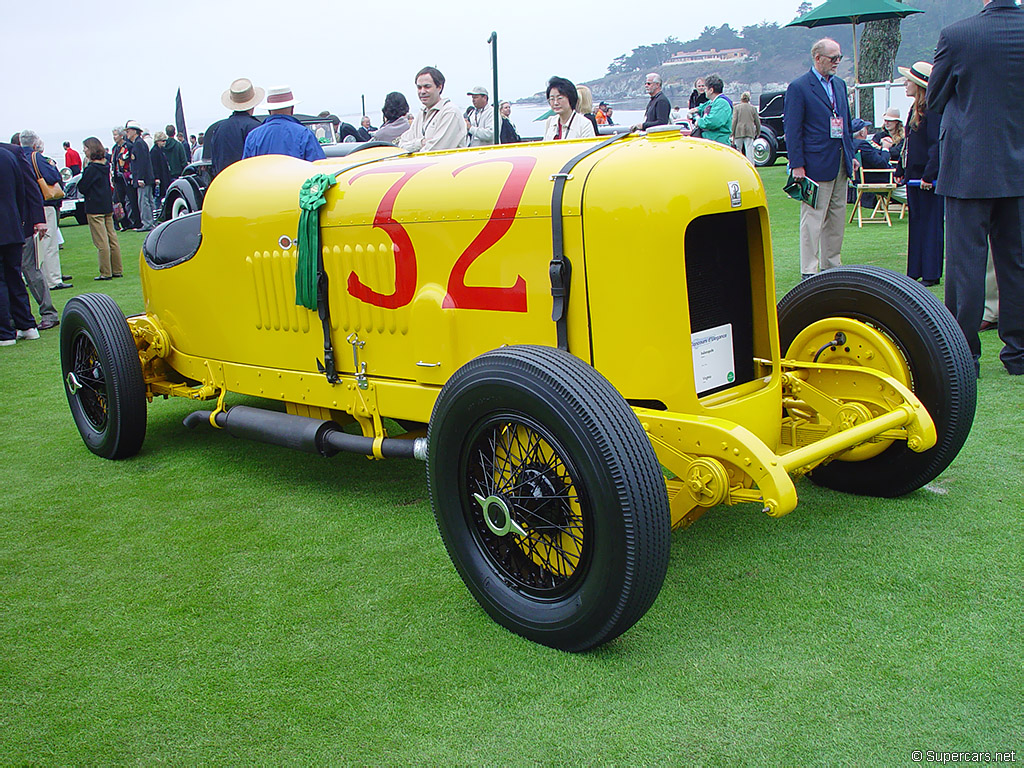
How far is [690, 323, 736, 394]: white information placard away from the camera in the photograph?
9.96 feet

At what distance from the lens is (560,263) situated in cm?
294

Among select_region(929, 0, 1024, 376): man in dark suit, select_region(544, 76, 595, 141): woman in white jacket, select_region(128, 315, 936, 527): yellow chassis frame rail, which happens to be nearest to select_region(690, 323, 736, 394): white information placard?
select_region(128, 315, 936, 527): yellow chassis frame rail

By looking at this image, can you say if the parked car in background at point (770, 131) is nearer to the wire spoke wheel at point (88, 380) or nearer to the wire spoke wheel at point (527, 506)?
the wire spoke wheel at point (88, 380)

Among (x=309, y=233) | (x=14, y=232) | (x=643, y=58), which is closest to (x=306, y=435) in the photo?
(x=309, y=233)

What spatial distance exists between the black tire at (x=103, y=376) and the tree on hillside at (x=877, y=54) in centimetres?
1849

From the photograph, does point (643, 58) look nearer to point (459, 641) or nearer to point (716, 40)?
point (716, 40)

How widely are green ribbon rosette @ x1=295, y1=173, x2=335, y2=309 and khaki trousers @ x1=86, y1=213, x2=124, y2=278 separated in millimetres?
9042

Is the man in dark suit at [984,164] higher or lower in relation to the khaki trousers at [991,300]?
higher

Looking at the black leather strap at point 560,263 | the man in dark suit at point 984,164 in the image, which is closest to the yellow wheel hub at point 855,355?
the black leather strap at point 560,263

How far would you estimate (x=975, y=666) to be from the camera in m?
2.39

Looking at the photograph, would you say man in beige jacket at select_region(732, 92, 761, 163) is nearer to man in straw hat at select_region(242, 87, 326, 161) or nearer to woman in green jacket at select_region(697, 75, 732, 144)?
woman in green jacket at select_region(697, 75, 732, 144)

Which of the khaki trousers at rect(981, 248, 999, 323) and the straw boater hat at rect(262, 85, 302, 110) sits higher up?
the straw boater hat at rect(262, 85, 302, 110)

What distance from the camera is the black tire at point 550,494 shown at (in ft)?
7.70

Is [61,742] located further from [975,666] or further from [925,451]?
[925,451]
